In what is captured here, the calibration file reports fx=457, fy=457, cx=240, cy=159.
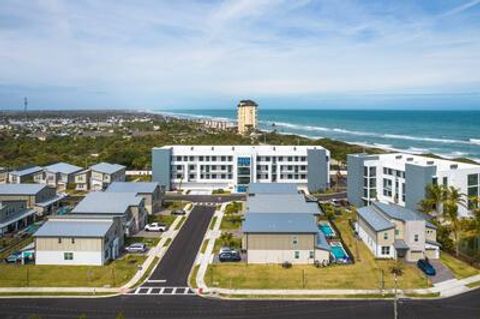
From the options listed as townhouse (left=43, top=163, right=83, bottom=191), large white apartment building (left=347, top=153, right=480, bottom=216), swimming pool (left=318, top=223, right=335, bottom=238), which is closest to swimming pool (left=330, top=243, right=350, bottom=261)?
swimming pool (left=318, top=223, right=335, bottom=238)

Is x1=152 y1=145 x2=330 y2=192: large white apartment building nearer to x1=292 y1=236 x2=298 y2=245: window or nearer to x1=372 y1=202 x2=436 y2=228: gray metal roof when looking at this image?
x1=372 y1=202 x2=436 y2=228: gray metal roof

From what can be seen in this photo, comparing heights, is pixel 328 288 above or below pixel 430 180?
below

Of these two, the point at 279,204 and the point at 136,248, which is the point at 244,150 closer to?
the point at 279,204

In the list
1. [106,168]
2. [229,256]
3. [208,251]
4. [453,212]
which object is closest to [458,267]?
[453,212]

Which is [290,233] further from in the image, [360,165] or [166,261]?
[360,165]

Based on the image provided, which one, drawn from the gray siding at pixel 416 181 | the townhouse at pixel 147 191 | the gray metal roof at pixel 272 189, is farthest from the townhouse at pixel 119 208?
the gray siding at pixel 416 181

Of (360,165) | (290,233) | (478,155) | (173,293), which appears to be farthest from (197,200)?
(478,155)

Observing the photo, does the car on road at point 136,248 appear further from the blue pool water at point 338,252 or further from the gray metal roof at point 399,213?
the gray metal roof at point 399,213
